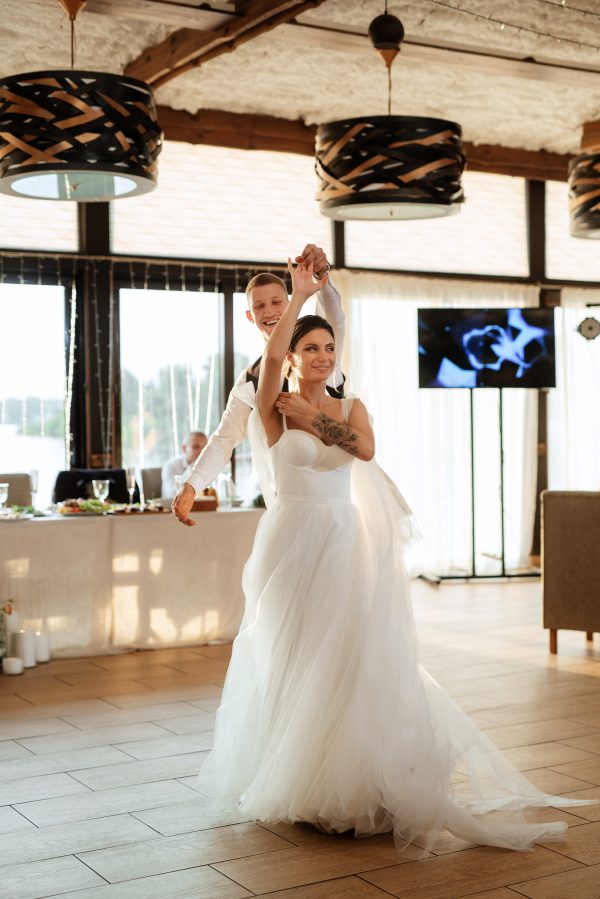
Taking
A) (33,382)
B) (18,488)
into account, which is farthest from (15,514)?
(33,382)

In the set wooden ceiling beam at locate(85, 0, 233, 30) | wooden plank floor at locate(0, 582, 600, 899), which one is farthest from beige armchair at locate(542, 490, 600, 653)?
wooden ceiling beam at locate(85, 0, 233, 30)

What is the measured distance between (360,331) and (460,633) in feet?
10.6

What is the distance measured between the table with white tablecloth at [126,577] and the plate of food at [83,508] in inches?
3.8

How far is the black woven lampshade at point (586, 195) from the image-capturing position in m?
5.38

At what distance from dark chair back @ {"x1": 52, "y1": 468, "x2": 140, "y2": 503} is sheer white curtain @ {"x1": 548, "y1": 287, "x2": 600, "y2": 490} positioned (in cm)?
444

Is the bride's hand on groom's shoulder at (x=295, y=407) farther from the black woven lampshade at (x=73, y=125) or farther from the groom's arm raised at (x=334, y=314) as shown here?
the black woven lampshade at (x=73, y=125)

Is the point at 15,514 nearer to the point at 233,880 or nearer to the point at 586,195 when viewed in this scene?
the point at 586,195

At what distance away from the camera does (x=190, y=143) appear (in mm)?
8516

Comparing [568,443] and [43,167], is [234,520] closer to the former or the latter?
[43,167]

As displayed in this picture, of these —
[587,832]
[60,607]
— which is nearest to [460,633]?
[60,607]

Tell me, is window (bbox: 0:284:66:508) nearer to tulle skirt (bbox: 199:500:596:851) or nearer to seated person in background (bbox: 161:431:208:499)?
seated person in background (bbox: 161:431:208:499)

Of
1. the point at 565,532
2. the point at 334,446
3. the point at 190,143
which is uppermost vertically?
the point at 190,143

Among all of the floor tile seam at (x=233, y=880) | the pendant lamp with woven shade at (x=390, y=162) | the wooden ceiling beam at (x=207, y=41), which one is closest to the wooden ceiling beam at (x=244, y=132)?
the wooden ceiling beam at (x=207, y=41)

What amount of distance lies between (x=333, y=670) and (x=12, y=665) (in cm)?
281
